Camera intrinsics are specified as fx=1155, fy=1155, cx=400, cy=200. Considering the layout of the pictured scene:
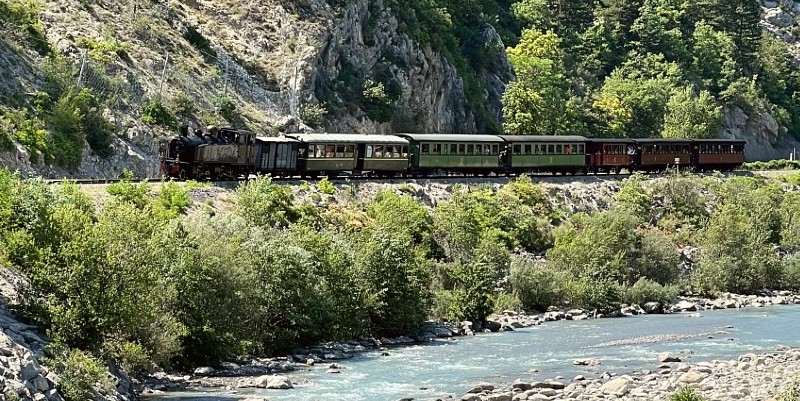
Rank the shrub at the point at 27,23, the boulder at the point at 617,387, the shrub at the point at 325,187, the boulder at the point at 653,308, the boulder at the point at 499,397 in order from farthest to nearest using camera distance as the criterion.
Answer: the shrub at the point at 27,23 → the boulder at the point at 653,308 → the shrub at the point at 325,187 → the boulder at the point at 617,387 → the boulder at the point at 499,397

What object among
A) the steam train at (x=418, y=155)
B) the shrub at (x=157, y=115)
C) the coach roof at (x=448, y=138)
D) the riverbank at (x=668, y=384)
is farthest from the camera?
the coach roof at (x=448, y=138)

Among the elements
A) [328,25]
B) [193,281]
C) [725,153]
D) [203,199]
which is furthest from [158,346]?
[725,153]

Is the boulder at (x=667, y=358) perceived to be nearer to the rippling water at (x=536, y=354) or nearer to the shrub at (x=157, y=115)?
the rippling water at (x=536, y=354)

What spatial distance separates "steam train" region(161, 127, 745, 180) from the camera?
57.0 meters

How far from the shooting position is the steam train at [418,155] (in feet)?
187

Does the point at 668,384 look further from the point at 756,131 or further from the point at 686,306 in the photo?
the point at 756,131

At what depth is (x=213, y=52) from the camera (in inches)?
3095

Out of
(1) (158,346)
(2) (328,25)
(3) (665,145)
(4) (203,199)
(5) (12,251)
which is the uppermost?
(2) (328,25)

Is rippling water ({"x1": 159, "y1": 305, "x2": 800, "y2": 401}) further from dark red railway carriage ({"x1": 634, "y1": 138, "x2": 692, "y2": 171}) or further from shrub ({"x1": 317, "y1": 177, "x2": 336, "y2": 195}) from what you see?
dark red railway carriage ({"x1": 634, "y1": 138, "x2": 692, "y2": 171})

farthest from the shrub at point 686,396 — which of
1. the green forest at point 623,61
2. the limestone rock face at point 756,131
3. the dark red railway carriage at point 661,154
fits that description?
the limestone rock face at point 756,131

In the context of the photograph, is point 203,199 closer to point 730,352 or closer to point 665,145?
point 730,352

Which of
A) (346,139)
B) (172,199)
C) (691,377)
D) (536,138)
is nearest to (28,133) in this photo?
(172,199)

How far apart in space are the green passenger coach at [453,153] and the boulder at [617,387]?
35.0 metres

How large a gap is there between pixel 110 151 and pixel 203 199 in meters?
9.58
